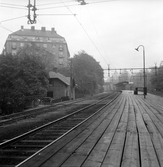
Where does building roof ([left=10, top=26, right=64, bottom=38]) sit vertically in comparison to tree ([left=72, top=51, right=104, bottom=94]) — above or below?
above

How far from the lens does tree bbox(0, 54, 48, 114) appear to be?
63.9 ft

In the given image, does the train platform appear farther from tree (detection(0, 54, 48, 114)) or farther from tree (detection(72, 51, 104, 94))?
tree (detection(72, 51, 104, 94))

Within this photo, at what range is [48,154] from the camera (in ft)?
16.1

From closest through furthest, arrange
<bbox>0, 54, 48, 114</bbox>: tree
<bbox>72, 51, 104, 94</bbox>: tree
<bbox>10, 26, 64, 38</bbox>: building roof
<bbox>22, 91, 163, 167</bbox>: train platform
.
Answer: <bbox>22, 91, 163, 167</bbox>: train platform
<bbox>0, 54, 48, 114</bbox>: tree
<bbox>72, 51, 104, 94</bbox>: tree
<bbox>10, 26, 64, 38</bbox>: building roof

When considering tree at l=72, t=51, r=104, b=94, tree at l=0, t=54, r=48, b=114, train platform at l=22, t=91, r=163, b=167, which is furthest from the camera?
tree at l=72, t=51, r=104, b=94

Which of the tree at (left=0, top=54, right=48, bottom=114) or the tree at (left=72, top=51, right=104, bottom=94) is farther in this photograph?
the tree at (left=72, top=51, right=104, bottom=94)

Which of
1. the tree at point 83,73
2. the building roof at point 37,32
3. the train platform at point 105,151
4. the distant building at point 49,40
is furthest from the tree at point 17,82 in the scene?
the building roof at point 37,32

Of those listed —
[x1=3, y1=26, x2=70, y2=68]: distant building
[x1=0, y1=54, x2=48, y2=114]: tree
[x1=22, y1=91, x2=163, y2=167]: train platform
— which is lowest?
[x1=22, y1=91, x2=163, y2=167]: train platform

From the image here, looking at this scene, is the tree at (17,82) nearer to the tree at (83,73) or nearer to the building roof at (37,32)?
the tree at (83,73)

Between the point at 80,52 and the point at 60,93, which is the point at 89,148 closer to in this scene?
the point at 60,93

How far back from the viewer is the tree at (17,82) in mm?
19469

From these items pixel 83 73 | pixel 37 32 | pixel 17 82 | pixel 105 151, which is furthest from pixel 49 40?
pixel 105 151

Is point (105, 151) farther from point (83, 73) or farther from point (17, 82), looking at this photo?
point (83, 73)

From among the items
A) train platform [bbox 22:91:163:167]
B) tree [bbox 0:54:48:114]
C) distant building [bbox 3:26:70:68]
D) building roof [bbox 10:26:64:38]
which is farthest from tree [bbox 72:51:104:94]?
train platform [bbox 22:91:163:167]
